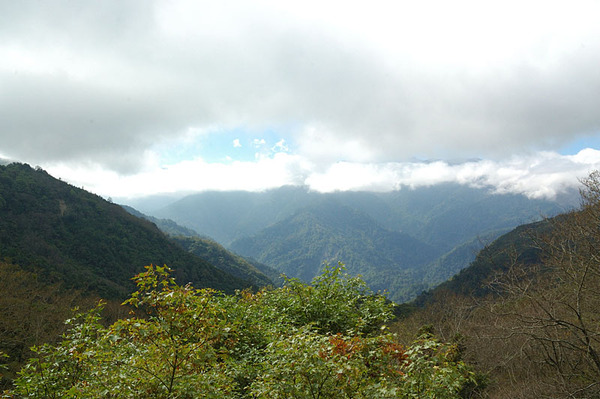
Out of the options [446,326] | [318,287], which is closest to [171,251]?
[446,326]

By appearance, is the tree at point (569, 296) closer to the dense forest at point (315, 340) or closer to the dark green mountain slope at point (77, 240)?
the dense forest at point (315, 340)

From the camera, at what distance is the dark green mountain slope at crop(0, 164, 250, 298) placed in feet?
237

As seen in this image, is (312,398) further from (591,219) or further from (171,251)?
(171,251)

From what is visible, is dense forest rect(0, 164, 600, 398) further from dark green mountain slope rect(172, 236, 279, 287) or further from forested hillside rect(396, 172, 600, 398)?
dark green mountain slope rect(172, 236, 279, 287)

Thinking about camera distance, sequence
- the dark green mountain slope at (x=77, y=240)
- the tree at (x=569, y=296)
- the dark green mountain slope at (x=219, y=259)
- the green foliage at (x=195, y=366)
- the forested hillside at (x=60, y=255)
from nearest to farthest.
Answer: the green foliage at (x=195, y=366) → the tree at (x=569, y=296) → the forested hillside at (x=60, y=255) → the dark green mountain slope at (x=77, y=240) → the dark green mountain slope at (x=219, y=259)

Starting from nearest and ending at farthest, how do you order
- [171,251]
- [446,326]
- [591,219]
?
[591,219]
[446,326]
[171,251]

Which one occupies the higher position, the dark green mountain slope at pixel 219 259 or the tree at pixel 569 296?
the tree at pixel 569 296

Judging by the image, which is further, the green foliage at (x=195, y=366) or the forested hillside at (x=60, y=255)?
the forested hillside at (x=60, y=255)

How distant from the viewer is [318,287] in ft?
50.4

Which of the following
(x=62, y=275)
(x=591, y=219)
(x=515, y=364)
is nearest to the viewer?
(x=591, y=219)

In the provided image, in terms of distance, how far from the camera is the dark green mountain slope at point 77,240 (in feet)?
237

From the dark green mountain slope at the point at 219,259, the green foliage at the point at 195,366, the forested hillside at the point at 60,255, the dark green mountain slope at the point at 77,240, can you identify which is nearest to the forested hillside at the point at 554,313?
the green foliage at the point at 195,366

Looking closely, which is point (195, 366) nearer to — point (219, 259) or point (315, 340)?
point (315, 340)

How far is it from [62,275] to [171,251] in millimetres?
50162
